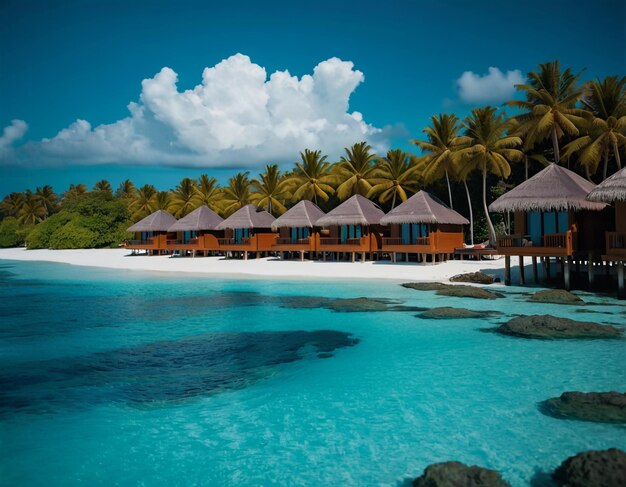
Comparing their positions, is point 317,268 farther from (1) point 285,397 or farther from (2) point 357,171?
(1) point 285,397

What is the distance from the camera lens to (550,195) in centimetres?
1858

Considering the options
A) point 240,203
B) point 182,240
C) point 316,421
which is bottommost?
point 316,421

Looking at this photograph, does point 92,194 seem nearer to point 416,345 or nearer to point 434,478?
point 416,345

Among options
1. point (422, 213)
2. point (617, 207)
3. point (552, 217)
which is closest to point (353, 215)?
point (422, 213)

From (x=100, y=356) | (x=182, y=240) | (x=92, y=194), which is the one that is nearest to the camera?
(x=100, y=356)

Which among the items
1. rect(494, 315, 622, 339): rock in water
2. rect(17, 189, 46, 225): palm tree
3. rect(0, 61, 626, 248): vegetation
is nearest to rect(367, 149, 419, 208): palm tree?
rect(0, 61, 626, 248): vegetation

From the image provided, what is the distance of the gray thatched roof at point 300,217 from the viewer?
3219 cm

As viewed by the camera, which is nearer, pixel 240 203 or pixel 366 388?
pixel 366 388

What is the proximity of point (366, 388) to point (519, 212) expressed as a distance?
1492cm

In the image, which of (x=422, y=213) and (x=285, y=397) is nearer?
(x=285, y=397)

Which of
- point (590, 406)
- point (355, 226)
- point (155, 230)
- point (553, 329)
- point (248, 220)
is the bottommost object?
point (590, 406)

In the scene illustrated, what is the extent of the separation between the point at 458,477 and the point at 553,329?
297 inches

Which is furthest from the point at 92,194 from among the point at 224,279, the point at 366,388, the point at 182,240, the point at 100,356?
the point at 366,388

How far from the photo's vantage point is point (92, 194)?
2277 inches
